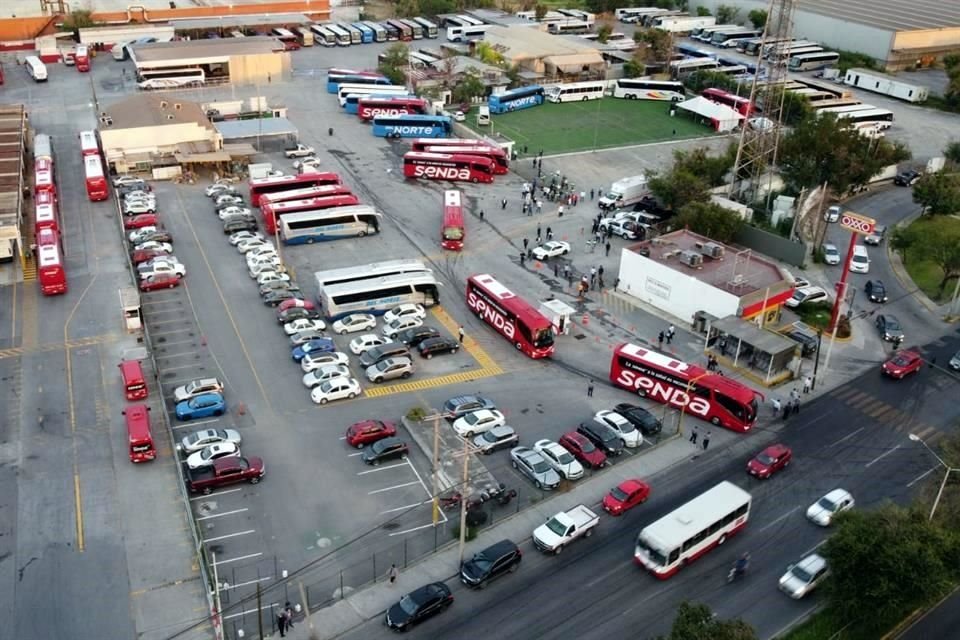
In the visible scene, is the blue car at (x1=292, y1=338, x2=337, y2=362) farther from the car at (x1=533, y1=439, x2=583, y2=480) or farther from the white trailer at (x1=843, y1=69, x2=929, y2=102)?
the white trailer at (x1=843, y1=69, x2=929, y2=102)

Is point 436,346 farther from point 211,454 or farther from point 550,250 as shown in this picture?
point 550,250

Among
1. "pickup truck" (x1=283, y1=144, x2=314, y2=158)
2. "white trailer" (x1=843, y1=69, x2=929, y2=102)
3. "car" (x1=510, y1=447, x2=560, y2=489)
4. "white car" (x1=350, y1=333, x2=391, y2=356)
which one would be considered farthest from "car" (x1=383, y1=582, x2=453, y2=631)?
"white trailer" (x1=843, y1=69, x2=929, y2=102)

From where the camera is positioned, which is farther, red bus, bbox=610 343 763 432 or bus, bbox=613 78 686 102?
bus, bbox=613 78 686 102

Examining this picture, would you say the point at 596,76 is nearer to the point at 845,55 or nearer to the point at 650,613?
the point at 845,55

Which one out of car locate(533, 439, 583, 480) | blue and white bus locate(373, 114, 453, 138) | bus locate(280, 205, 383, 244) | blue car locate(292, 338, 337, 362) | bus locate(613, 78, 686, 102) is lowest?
car locate(533, 439, 583, 480)

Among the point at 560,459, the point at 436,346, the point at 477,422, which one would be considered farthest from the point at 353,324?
the point at 560,459
